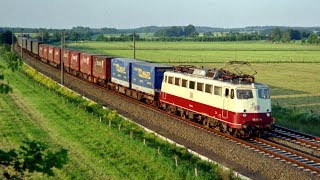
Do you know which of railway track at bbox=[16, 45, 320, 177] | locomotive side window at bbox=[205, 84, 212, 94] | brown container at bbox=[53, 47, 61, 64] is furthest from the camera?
brown container at bbox=[53, 47, 61, 64]

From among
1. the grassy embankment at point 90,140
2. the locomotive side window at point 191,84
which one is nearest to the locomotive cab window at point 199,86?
the locomotive side window at point 191,84

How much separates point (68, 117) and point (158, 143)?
368 inches

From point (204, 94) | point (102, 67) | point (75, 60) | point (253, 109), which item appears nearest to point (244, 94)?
point (253, 109)

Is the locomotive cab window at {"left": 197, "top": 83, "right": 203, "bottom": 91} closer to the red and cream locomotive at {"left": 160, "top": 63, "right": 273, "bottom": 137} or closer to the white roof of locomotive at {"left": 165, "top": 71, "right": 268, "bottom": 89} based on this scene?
the red and cream locomotive at {"left": 160, "top": 63, "right": 273, "bottom": 137}

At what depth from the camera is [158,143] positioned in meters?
24.4

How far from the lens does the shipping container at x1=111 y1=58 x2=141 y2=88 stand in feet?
125

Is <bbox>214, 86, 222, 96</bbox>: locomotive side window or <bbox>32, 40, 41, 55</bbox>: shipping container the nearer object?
<bbox>214, 86, 222, 96</bbox>: locomotive side window

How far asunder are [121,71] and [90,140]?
591 inches

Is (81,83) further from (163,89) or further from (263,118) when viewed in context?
(263,118)

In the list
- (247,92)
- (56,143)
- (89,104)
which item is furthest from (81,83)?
(247,92)

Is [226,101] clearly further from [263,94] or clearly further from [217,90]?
[263,94]

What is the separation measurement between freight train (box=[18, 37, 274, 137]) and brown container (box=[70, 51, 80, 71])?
12.0 metres

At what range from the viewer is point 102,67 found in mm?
43469

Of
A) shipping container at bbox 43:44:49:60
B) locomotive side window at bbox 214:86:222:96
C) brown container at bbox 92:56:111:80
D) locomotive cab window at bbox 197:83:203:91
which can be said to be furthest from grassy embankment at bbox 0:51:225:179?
shipping container at bbox 43:44:49:60
